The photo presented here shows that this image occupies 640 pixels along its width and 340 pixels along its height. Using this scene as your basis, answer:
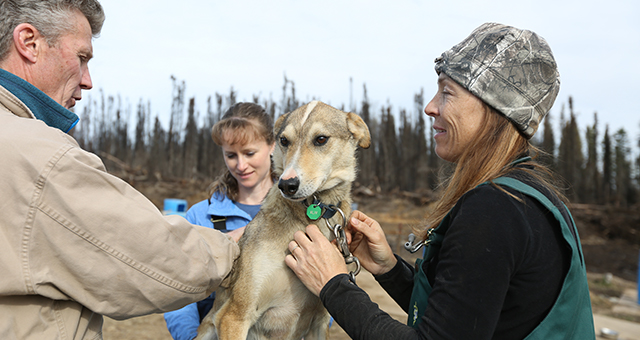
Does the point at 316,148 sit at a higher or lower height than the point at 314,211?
higher

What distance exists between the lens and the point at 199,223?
323 centimetres

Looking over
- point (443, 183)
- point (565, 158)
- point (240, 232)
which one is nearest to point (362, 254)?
point (443, 183)

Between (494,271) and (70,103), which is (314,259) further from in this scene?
(70,103)

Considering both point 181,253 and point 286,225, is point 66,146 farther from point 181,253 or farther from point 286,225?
point 286,225

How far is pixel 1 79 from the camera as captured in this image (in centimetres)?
162

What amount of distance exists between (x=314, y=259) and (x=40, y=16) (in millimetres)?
1782

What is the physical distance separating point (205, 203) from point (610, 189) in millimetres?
27980

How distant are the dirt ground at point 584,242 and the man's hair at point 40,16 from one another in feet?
17.4

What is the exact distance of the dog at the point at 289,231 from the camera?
235 cm

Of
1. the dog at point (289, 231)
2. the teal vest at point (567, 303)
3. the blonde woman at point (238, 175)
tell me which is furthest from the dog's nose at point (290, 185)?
the teal vest at point (567, 303)

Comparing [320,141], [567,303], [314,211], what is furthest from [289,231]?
[567,303]

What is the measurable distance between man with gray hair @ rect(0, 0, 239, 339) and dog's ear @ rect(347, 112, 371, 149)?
148cm

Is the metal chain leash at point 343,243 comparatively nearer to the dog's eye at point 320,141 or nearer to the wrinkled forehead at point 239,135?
the dog's eye at point 320,141

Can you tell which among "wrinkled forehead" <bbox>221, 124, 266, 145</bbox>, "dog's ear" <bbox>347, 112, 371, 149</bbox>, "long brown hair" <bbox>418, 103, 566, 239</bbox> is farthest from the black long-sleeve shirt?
"wrinkled forehead" <bbox>221, 124, 266, 145</bbox>
